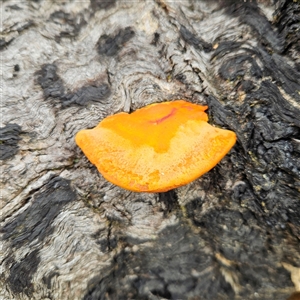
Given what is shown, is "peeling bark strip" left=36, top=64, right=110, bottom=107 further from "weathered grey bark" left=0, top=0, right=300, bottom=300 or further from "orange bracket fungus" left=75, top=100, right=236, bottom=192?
"orange bracket fungus" left=75, top=100, right=236, bottom=192

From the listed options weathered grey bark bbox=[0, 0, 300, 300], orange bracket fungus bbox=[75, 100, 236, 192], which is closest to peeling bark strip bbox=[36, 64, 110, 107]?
weathered grey bark bbox=[0, 0, 300, 300]

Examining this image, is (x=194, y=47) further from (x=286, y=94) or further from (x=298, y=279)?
(x=298, y=279)

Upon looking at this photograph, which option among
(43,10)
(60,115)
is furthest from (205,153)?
(43,10)

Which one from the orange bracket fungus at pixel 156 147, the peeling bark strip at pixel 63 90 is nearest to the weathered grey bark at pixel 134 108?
the peeling bark strip at pixel 63 90

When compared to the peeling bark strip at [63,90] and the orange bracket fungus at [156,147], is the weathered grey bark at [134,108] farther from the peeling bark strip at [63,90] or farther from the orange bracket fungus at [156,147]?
the orange bracket fungus at [156,147]

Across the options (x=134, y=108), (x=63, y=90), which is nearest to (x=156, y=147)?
(x=134, y=108)
